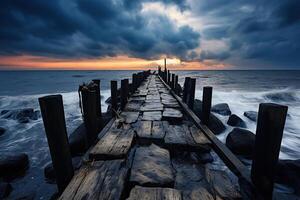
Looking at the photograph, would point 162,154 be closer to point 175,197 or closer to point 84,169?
point 175,197

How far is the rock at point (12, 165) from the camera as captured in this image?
242 inches

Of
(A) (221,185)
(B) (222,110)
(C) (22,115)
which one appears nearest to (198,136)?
(A) (221,185)

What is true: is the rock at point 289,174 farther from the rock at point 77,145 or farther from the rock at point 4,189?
the rock at point 4,189

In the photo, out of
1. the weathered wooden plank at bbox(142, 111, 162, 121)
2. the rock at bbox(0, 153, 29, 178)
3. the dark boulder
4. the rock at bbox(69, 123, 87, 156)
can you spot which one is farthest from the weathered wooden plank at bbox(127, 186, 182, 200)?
the dark boulder

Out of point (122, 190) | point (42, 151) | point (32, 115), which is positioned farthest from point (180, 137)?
point (32, 115)

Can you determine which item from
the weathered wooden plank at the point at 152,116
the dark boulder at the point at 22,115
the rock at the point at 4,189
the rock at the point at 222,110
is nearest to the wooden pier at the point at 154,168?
the weathered wooden plank at the point at 152,116

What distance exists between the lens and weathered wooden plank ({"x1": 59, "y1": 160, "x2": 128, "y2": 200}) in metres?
2.00

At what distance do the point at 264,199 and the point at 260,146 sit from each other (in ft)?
1.97

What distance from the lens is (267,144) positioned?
2072 millimetres

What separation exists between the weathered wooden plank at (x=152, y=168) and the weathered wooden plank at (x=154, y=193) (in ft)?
0.41

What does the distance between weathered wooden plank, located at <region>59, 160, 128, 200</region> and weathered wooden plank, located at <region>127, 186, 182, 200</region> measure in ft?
0.54

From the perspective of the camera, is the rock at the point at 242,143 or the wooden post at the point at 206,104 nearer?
the wooden post at the point at 206,104

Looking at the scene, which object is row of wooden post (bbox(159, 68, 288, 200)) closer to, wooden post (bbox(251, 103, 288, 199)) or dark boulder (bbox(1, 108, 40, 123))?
wooden post (bbox(251, 103, 288, 199))

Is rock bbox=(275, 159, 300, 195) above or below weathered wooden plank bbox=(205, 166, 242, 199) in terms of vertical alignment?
below
